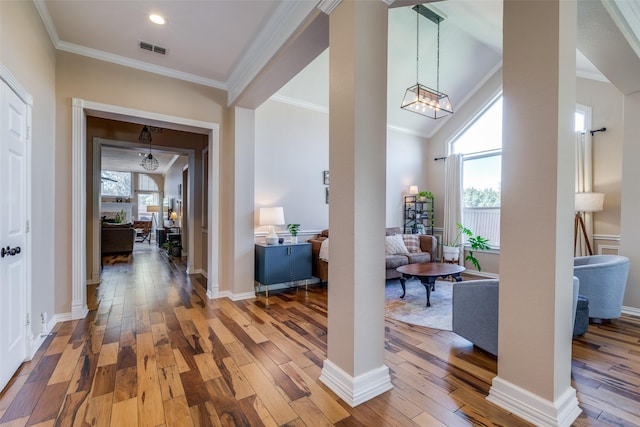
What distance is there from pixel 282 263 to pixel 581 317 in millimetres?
3340

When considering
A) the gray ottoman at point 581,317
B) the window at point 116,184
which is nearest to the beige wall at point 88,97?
the gray ottoman at point 581,317

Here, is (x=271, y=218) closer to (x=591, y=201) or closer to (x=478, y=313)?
(x=478, y=313)

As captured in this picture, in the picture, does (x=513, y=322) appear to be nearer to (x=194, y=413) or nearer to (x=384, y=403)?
(x=384, y=403)

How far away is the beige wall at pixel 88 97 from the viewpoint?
3.16 metres

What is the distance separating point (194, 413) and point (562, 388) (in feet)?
6.88

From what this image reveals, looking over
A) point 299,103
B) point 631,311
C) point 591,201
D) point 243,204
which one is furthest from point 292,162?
point 631,311

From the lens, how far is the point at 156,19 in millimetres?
2762

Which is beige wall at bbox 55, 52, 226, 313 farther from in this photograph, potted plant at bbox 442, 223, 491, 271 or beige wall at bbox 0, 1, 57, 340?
potted plant at bbox 442, 223, 491, 271

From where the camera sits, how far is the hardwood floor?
168 centimetres

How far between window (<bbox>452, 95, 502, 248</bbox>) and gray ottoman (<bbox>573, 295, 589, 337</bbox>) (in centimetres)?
312

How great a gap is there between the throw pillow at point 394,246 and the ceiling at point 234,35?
278 centimetres

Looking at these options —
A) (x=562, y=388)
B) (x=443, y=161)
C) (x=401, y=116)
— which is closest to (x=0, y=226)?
(x=562, y=388)

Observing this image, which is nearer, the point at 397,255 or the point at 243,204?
the point at 243,204

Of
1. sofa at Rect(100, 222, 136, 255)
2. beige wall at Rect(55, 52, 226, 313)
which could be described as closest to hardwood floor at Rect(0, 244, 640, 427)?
beige wall at Rect(55, 52, 226, 313)
